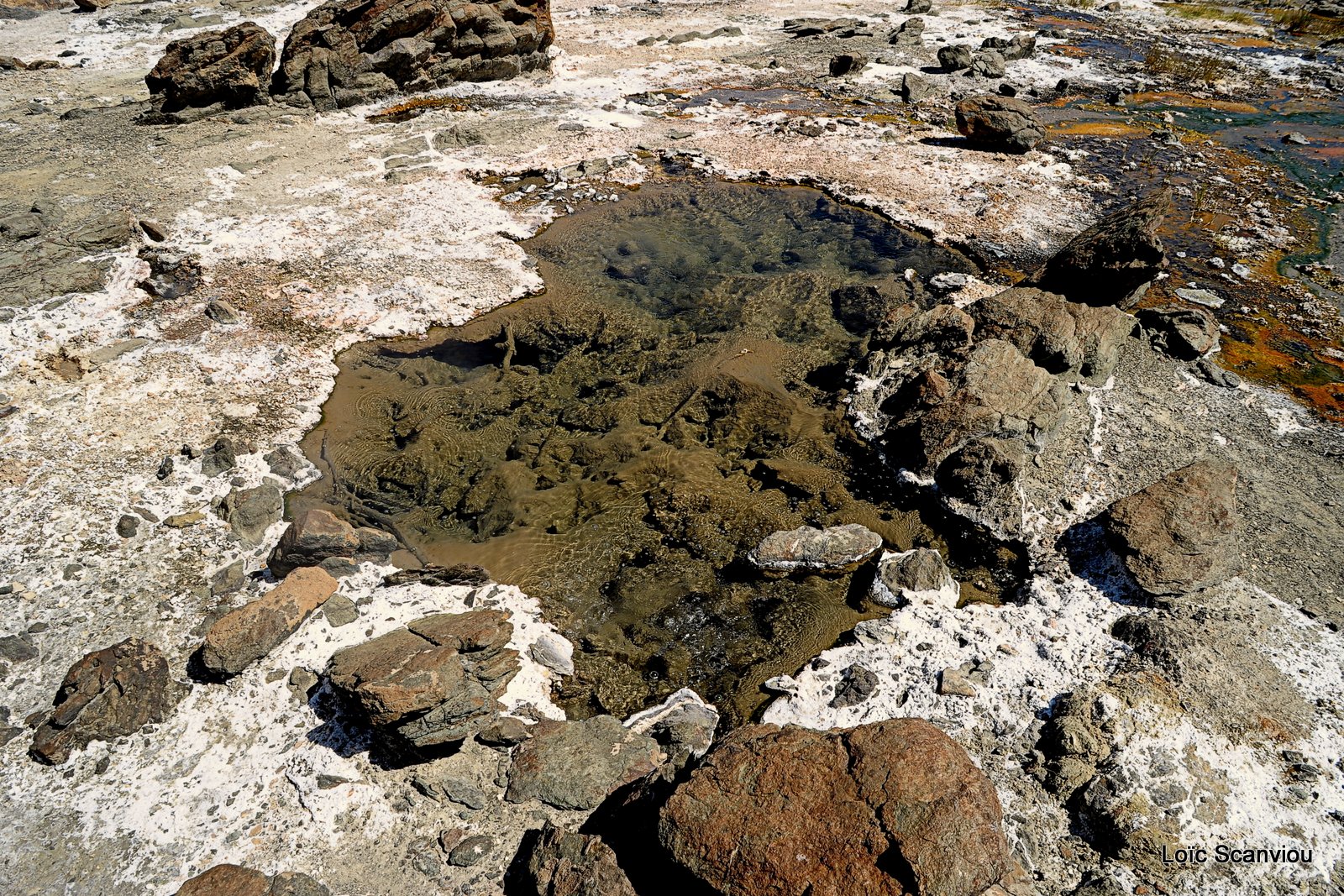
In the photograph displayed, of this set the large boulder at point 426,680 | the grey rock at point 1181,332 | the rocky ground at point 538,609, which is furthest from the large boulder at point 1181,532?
the large boulder at point 426,680

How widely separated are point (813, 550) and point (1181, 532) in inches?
140

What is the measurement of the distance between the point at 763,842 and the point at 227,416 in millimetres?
8305

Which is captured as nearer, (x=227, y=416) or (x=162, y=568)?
(x=162, y=568)

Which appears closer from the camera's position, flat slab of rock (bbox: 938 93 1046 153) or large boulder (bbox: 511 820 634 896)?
large boulder (bbox: 511 820 634 896)

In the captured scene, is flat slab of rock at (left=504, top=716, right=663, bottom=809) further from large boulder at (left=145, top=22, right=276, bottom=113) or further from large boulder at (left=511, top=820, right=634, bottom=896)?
large boulder at (left=145, top=22, right=276, bottom=113)

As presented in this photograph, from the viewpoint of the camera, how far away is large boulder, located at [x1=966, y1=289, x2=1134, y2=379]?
9.44 meters

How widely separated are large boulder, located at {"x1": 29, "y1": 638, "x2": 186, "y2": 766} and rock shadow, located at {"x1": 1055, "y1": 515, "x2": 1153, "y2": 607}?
866 centimetres

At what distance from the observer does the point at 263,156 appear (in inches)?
593

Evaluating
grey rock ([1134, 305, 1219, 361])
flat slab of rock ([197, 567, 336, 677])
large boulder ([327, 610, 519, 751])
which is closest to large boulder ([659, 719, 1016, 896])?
large boulder ([327, 610, 519, 751])

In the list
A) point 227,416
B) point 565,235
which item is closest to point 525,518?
point 227,416

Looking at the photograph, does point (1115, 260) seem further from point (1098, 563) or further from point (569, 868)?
point (569, 868)

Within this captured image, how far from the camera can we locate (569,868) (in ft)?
15.9

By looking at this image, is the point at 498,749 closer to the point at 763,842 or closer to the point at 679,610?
the point at 679,610

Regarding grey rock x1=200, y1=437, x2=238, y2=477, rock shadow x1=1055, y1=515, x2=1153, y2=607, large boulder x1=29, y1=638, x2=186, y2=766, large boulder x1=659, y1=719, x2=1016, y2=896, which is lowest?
rock shadow x1=1055, y1=515, x2=1153, y2=607
